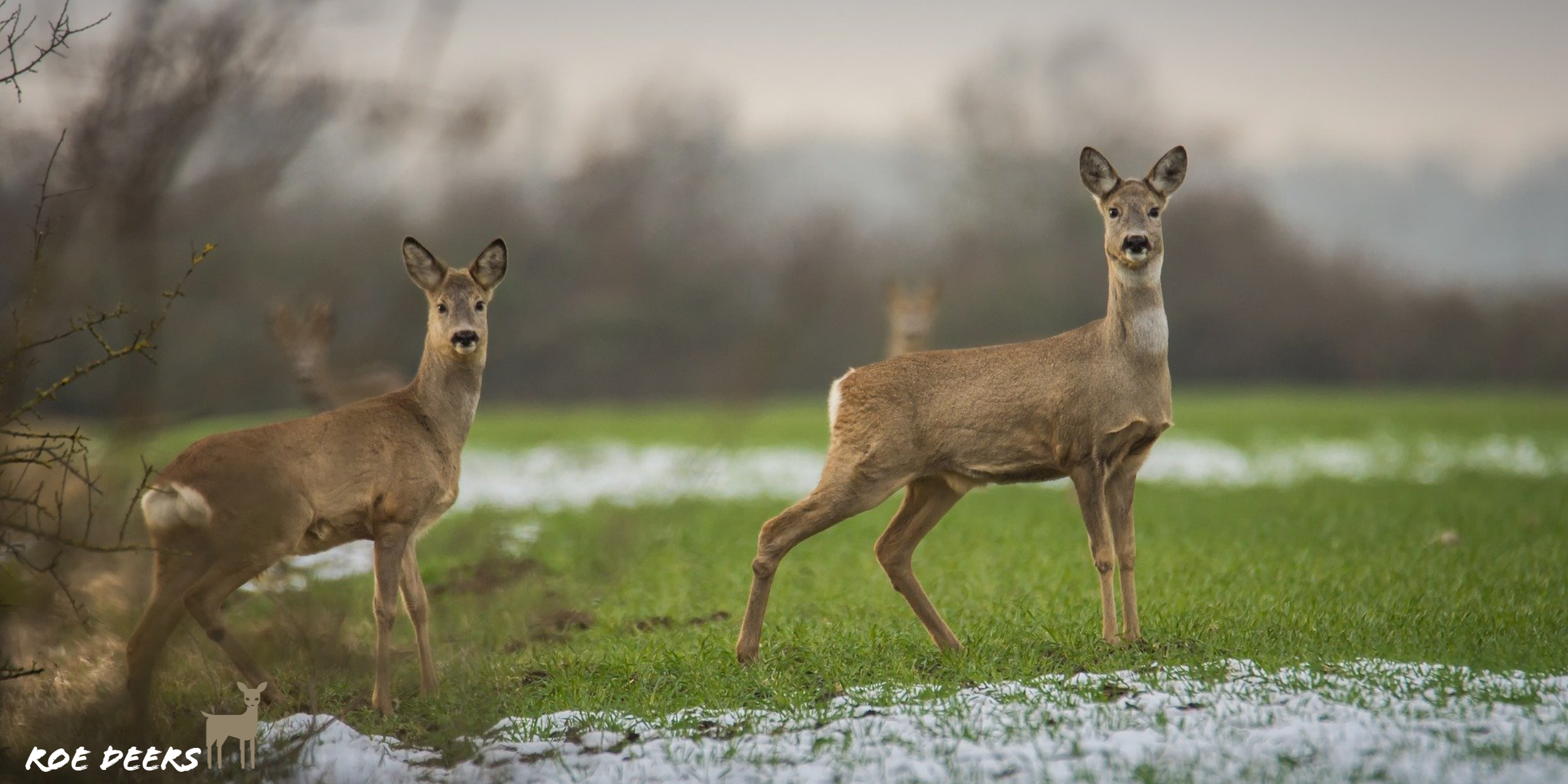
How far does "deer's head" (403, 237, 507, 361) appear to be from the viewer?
20.3 ft

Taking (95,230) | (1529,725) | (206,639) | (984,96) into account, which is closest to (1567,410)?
(984,96)

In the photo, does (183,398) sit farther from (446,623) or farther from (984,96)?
(984,96)

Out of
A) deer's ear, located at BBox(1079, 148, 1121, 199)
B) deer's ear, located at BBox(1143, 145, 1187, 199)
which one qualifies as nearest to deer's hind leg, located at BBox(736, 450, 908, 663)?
deer's ear, located at BBox(1079, 148, 1121, 199)

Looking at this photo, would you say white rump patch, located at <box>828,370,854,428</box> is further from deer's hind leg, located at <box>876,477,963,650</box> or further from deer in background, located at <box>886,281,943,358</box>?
deer in background, located at <box>886,281,943,358</box>

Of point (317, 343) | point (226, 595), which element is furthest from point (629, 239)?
point (317, 343)

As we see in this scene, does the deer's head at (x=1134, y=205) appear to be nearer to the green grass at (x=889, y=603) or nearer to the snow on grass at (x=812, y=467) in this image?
the green grass at (x=889, y=603)

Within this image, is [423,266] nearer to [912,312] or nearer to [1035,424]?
[1035,424]

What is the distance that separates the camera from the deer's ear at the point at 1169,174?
6504mm

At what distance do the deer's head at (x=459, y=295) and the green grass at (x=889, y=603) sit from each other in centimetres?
104

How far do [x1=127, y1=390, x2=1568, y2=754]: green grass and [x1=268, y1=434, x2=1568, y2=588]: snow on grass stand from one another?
1.11 metres

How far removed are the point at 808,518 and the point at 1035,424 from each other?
1.13 metres

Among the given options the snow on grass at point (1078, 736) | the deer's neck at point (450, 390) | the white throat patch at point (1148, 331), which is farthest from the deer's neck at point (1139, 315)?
the deer's neck at point (450, 390)

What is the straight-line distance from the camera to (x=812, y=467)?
1688cm

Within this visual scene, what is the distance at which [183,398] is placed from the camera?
309 centimetres
